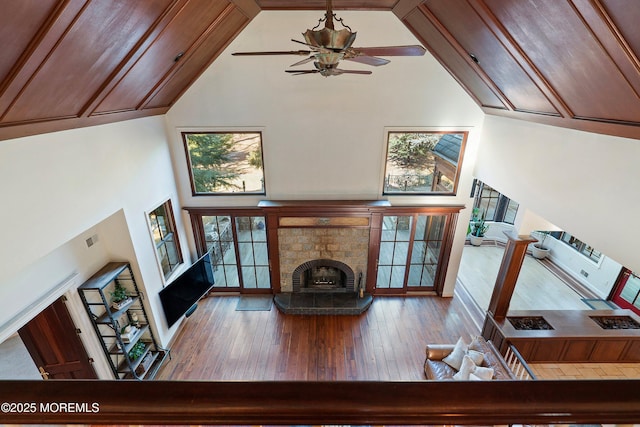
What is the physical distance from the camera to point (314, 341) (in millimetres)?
5508

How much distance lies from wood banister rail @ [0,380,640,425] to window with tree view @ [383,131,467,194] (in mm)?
5330

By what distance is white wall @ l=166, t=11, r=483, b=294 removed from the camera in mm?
4871

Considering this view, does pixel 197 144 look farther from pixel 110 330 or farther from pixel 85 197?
pixel 110 330

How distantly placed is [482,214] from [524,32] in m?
7.90

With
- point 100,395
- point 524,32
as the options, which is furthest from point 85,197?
point 524,32

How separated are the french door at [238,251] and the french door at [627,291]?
767cm

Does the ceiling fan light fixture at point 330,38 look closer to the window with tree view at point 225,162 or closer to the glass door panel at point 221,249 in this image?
the window with tree view at point 225,162

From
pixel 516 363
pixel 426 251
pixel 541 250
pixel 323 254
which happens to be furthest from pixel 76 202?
pixel 541 250

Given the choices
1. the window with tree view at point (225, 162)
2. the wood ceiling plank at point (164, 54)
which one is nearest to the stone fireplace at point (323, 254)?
the window with tree view at point (225, 162)

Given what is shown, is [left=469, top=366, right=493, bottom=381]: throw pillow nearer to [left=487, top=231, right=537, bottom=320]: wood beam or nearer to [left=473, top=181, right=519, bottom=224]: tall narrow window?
[left=487, top=231, right=537, bottom=320]: wood beam

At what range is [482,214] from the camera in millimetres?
9680

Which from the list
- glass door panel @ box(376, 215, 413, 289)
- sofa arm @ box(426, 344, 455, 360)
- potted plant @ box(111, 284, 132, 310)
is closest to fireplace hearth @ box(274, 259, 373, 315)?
glass door panel @ box(376, 215, 413, 289)

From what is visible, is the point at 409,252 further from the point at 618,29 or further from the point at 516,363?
the point at 618,29

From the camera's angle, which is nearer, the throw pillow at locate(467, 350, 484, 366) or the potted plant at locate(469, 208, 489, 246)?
the throw pillow at locate(467, 350, 484, 366)
